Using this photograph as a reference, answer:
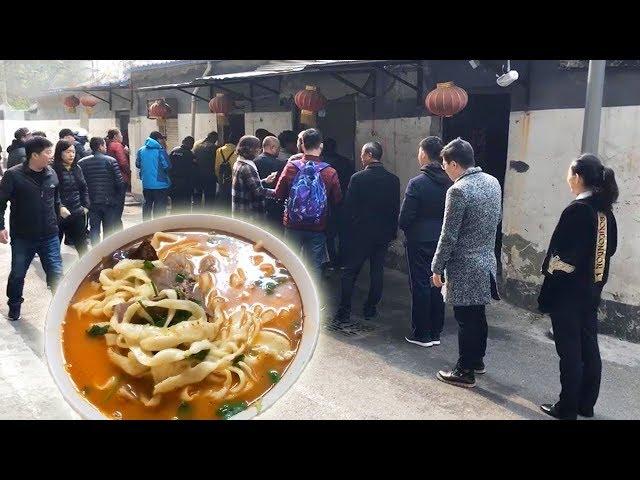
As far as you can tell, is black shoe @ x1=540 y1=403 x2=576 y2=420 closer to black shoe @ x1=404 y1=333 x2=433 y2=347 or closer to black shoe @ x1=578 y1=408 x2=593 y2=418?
black shoe @ x1=578 y1=408 x2=593 y2=418

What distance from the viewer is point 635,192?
5.14 metres

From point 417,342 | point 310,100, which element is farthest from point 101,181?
point 417,342

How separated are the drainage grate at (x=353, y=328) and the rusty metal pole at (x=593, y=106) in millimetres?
2530

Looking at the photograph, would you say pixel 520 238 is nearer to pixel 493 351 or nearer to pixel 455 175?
pixel 493 351

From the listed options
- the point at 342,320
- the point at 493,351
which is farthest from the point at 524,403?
the point at 342,320

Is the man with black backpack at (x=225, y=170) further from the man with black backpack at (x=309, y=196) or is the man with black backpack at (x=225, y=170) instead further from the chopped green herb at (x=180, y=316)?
the chopped green herb at (x=180, y=316)

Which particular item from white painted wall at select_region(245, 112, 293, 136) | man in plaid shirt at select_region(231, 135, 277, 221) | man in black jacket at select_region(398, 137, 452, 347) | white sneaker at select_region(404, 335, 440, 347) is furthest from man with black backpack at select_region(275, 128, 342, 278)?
white painted wall at select_region(245, 112, 293, 136)

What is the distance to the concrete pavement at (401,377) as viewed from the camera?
3945mm

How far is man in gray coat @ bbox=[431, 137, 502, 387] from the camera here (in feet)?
13.6

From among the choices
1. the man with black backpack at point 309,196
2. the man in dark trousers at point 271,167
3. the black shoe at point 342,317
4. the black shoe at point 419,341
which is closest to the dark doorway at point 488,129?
the man in dark trousers at point 271,167

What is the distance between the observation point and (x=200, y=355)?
6.13ft

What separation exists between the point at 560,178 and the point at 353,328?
8.39 feet

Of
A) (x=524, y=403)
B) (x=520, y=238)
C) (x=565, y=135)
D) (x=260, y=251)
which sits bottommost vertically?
(x=524, y=403)

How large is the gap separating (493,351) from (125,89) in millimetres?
13650
